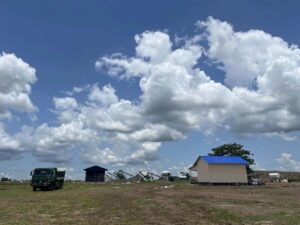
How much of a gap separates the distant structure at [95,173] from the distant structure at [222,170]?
4129cm

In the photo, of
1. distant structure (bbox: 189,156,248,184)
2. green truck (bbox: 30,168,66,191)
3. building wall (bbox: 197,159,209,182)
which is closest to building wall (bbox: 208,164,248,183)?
distant structure (bbox: 189,156,248,184)

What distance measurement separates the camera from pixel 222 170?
74.4 meters

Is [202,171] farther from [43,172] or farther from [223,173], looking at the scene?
[43,172]

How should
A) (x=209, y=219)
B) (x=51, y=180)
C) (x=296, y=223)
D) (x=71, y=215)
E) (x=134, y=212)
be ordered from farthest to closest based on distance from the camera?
(x=51, y=180), (x=134, y=212), (x=71, y=215), (x=209, y=219), (x=296, y=223)

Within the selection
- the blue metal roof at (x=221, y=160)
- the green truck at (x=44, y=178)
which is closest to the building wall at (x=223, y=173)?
the blue metal roof at (x=221, y=160)

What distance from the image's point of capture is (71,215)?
2148cm

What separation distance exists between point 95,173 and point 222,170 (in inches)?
1841

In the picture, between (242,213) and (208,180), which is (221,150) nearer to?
(208,180)

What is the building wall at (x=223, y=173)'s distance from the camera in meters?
74.2

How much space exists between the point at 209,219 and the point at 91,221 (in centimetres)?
533

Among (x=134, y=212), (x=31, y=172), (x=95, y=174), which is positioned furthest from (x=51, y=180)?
(x=95, y=174)

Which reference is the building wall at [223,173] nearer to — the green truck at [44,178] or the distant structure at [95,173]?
the green truck at [44,178]

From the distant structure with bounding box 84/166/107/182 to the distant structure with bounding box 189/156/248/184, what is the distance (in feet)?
135

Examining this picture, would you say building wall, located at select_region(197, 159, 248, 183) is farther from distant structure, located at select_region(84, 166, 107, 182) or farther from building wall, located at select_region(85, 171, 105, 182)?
building wall, located at select_region(85, 171, 105, 182)
